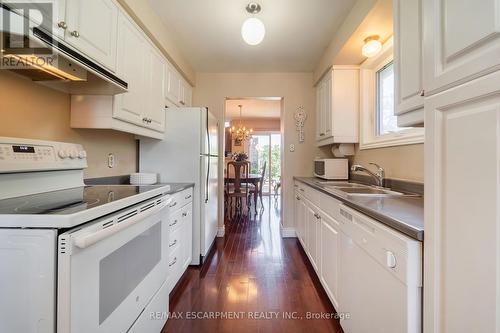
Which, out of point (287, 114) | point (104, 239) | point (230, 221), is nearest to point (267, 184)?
point (230, 221)

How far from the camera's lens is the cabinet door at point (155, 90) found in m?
2.10

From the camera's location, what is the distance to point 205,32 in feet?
8.07

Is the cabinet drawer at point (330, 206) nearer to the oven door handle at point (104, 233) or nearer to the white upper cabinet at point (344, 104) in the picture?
the white upper cabinet at point (344, 104)

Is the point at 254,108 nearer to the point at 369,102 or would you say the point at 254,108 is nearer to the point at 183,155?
the point at 369,102

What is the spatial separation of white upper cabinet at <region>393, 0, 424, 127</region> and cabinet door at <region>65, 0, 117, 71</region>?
1621 mm

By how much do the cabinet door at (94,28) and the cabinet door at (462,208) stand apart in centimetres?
160

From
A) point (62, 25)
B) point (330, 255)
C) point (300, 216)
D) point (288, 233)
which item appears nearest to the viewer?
point (62, 25)

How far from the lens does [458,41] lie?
27.2 inches

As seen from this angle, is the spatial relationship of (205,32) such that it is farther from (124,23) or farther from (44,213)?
(44,213)

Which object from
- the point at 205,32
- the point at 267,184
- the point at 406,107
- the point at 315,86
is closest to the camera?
the point at 406,107

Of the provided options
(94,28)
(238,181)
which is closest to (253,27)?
(94,28)

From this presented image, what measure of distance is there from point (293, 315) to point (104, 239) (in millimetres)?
1407

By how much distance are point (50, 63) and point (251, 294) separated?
6.53ft

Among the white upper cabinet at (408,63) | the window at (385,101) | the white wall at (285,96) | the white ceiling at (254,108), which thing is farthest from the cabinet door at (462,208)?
the white ceiling at (254,108)
